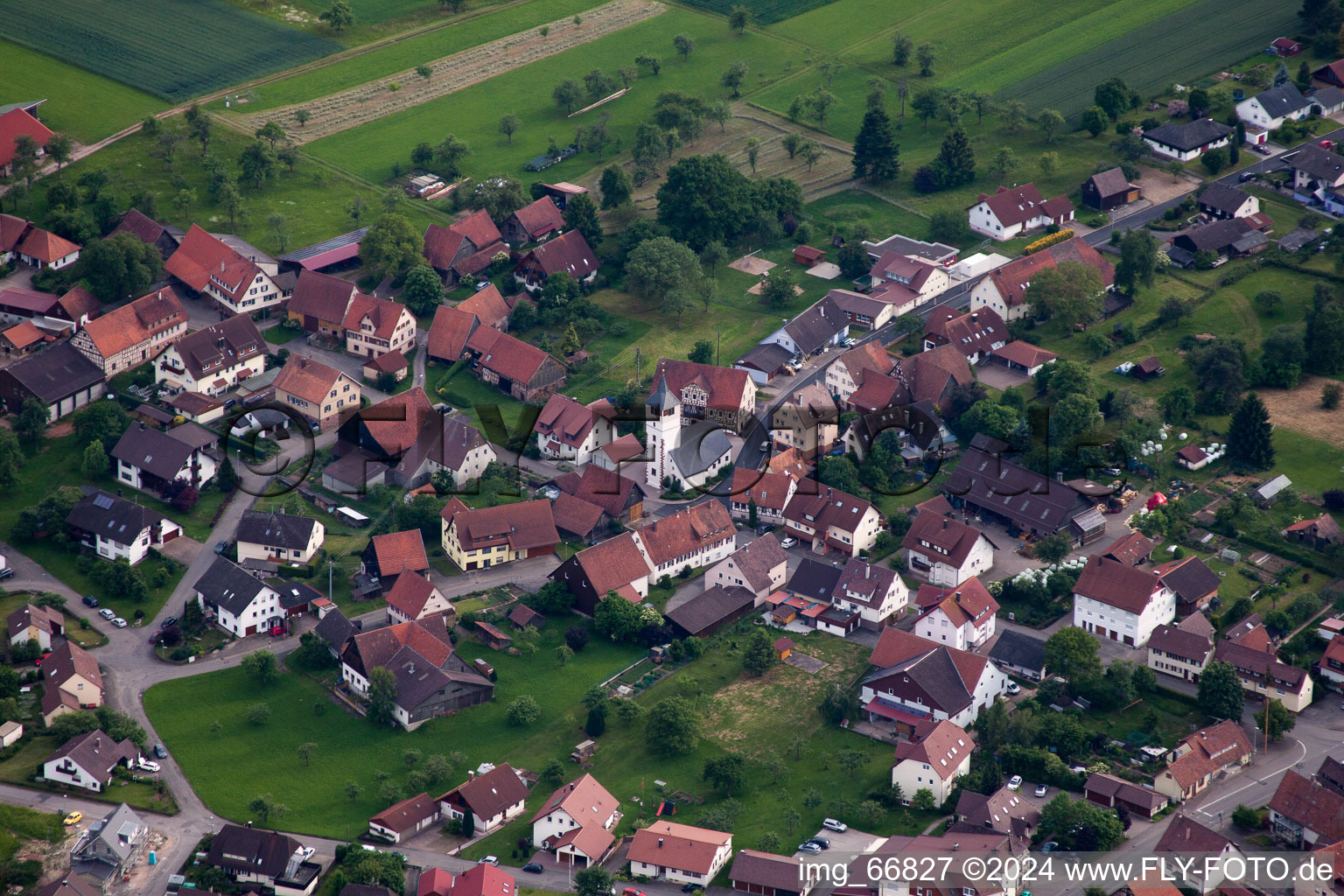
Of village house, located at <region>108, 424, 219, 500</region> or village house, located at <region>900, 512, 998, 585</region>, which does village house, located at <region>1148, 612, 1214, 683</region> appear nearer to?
village house, located at <region>900, 512, 998, 585</region>

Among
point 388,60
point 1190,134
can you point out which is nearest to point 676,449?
point 1190,134

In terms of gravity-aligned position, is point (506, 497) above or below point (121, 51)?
below

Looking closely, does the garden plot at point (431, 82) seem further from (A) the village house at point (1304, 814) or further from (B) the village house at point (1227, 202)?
(A) the village house at point (1304, 814)

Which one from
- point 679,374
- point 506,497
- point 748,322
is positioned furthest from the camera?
point 748,322

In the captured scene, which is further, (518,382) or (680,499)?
(518,382)

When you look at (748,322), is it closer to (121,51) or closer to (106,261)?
(106,261)

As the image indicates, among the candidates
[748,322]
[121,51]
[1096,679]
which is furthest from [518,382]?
[121,51]

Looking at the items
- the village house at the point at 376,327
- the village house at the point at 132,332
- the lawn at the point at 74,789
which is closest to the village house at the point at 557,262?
the village house at the point at 376,327

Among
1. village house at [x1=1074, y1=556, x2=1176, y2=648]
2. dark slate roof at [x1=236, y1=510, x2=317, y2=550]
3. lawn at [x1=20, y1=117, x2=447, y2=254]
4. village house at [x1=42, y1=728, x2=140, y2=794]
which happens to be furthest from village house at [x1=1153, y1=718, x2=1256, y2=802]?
lawn at [x1=20, y1=117, x2=447, y2=254]

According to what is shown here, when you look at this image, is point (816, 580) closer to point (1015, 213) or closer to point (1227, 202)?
point (1015, 213)
